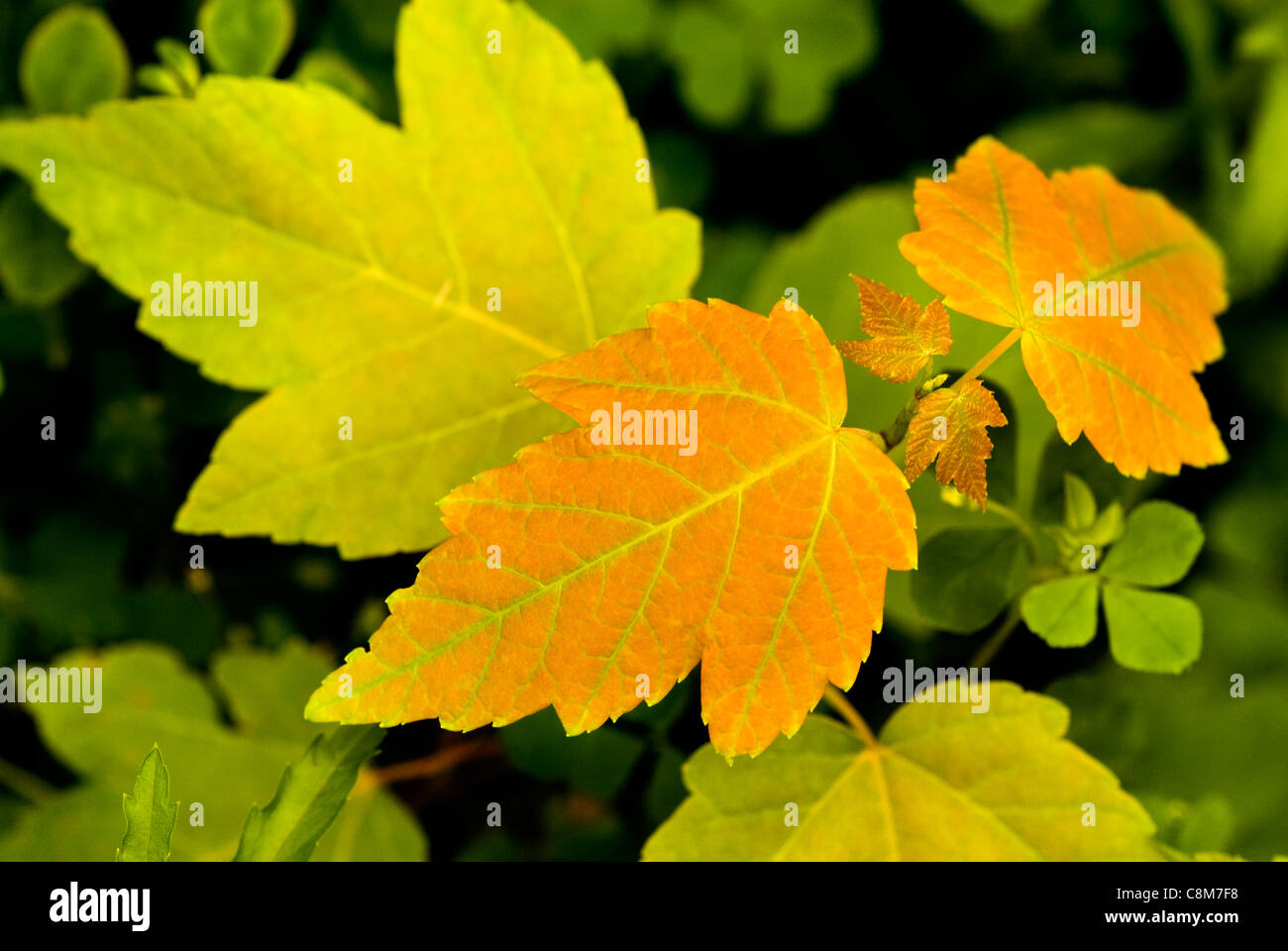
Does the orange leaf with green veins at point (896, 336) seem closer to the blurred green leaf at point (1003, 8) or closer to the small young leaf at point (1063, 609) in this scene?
the small young leaf at point (1063, 609)

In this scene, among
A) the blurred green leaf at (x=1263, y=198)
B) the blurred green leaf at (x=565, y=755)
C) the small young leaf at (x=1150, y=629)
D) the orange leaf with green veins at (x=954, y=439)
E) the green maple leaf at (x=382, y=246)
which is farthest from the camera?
the blurred green leaf at (x=1263, y=198)

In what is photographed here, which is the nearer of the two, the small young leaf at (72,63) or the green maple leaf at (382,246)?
the green maple leaf at (382,246)

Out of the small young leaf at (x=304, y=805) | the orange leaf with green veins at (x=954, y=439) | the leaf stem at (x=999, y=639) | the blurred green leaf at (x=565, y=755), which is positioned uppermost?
the orange leaf with green veins at (x=954, y=439)

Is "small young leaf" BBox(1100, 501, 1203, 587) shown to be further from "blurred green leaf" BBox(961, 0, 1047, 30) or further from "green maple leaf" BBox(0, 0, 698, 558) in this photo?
"blurred green leaf" BBox(961, 0, 1047, 30)

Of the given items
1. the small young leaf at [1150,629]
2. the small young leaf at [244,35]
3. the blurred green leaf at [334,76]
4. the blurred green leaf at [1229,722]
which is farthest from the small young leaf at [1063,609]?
the small young leaf at [244,35]

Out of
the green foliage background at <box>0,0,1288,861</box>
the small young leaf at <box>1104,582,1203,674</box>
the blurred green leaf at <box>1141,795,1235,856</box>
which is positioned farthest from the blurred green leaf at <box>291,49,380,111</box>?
the blurred green leaf at <box>1141,795,1235,856</box>

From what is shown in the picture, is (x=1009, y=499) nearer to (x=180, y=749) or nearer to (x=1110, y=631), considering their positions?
(x=1110, y=631)
